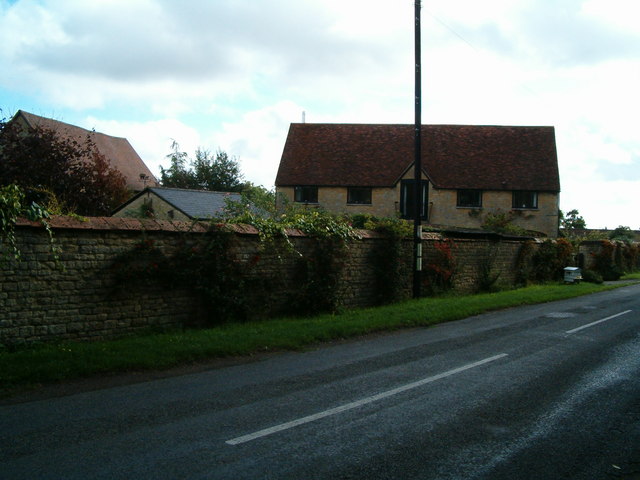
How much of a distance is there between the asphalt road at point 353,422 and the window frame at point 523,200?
29.2 metres

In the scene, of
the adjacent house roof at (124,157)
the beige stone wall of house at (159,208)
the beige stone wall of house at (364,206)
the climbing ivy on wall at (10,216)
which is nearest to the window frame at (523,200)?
the beige stone wall of house at (364,206)

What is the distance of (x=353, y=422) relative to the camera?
5980 millimetres

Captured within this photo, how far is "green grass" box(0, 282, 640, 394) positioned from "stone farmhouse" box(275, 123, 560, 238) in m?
22.5

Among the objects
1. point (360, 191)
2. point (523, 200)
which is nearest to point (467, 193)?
point (523, 200)

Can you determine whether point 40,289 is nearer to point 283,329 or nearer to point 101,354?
point 101,354

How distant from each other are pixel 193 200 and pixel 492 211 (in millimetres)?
19429

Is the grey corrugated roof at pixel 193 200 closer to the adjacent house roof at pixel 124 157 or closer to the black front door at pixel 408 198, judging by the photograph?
the black front door at pixel 408 198

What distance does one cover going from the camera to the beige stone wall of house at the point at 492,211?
37.5 metres

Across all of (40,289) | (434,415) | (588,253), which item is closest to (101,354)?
(40,289)

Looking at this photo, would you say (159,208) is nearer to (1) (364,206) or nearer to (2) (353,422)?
(1) (364,206)

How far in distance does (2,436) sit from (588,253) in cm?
3670

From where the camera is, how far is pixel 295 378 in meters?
7.96

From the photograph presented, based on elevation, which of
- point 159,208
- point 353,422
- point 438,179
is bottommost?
point 353,422

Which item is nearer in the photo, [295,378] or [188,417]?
[188,417]
